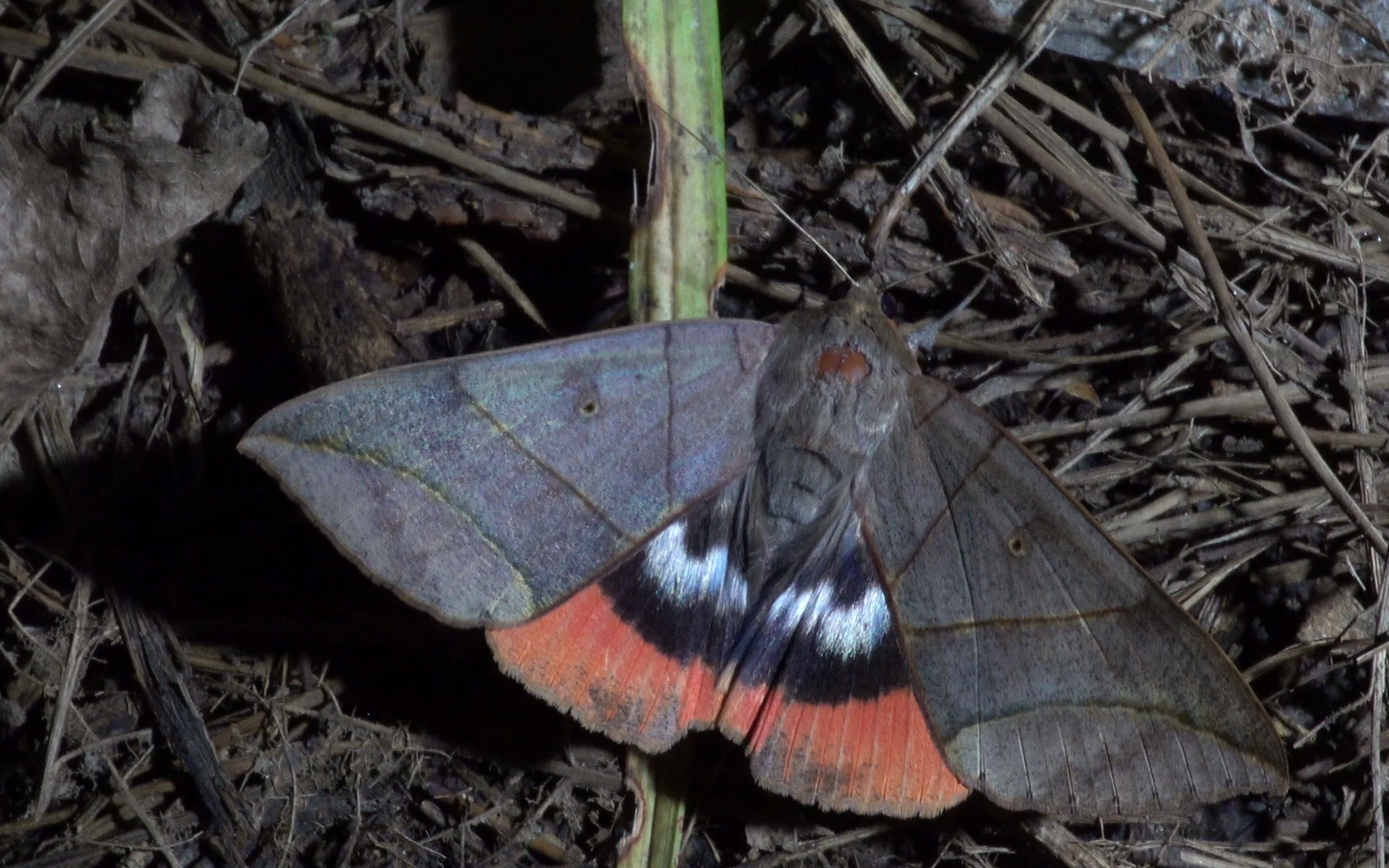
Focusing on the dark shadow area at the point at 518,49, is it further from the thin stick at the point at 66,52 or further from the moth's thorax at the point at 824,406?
the moth's thorax at the point at 824,406

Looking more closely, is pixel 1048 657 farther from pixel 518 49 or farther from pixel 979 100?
pixel 518 49

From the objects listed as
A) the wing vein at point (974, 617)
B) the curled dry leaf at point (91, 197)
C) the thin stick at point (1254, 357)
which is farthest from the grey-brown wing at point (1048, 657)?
the curled dry leaf at point (91, 197)

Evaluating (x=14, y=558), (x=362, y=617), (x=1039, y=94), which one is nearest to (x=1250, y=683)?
(x=1039, y=94)

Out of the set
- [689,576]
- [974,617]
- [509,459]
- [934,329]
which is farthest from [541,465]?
[934,329]

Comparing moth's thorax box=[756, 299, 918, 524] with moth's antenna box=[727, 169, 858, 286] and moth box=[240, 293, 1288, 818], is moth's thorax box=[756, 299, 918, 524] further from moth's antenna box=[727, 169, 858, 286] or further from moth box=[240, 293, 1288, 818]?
moth's antenna box=[727, 169, 858, 286]

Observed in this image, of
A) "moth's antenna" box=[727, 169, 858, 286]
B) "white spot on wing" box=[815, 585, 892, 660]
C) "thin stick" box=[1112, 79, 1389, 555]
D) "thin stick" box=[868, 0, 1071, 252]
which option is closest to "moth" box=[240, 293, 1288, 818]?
"white spot on wing" box=[815, 585, 892, 660]

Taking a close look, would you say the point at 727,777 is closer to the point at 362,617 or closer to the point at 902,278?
the point at 362,617

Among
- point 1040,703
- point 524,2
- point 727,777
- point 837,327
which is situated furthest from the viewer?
point 524,2
